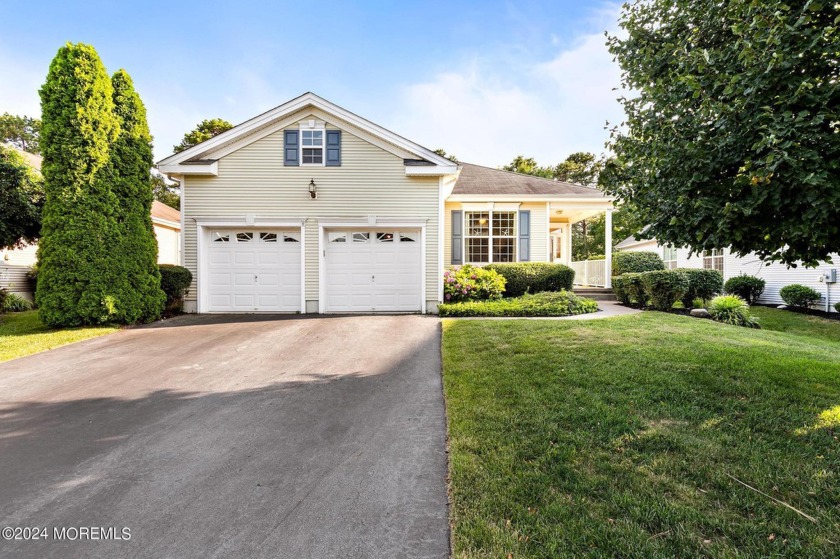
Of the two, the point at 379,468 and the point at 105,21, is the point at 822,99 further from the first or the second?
the point at 105,21

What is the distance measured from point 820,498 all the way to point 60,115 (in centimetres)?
1204

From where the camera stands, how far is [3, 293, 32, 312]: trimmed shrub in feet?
35.2

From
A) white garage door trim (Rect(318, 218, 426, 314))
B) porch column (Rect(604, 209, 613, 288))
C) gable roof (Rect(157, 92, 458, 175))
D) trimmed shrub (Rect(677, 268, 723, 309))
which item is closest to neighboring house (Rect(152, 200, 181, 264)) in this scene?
gable roof (Rect(157, 92, 458, 175))

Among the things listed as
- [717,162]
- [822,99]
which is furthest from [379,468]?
[822,99]

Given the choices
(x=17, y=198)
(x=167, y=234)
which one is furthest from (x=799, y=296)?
(x=167, y=234)

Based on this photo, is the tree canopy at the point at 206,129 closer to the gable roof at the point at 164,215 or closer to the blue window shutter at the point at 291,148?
the gable roof at the point at 164,215

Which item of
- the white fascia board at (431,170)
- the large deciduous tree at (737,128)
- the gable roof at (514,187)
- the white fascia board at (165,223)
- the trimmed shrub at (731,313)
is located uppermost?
the gable roof at (514,187)

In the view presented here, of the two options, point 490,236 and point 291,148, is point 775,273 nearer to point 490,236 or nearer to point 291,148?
point 490,236

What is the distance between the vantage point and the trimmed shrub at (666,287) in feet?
33.1

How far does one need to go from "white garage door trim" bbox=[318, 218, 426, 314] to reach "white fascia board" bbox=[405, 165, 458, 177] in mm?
1290

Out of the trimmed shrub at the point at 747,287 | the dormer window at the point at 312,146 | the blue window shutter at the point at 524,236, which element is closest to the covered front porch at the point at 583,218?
the blue window shutter at the point at 524,236

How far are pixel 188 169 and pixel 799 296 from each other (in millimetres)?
19049

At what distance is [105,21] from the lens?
917 cm

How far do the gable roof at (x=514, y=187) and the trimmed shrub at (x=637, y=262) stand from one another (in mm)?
4550
